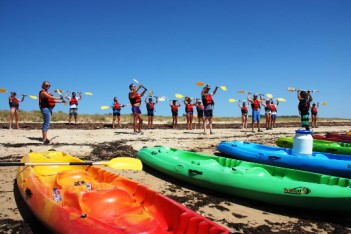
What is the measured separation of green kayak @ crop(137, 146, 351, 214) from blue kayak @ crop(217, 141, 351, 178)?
1.12 meters

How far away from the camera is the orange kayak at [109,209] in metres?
2.76

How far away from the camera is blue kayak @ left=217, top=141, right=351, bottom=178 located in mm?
5453

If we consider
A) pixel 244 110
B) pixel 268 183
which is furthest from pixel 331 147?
pixel 244 110

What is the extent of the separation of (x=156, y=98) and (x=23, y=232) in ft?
44.4

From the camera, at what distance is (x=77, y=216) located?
2.88 m

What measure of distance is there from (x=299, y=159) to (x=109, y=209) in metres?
4.12

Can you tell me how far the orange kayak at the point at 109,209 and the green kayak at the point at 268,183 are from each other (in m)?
1.44

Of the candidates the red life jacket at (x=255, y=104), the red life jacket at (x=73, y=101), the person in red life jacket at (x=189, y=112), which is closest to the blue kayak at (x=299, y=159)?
the red life jacket at (x=255, y=104)

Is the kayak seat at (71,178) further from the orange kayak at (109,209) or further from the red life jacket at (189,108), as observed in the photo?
the red life jacket at (189,108)

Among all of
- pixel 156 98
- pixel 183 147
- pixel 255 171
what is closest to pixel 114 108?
pixel 156 98

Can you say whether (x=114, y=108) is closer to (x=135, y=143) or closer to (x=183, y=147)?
(x=135, y=143)

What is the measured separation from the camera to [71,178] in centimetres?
445

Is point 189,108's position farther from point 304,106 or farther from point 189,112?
point 304,106

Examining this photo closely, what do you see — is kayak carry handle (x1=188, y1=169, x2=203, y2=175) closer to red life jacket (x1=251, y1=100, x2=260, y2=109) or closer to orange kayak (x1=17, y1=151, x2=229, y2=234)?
orange kayak (x1=17, y1=151, x2=229, y2=234)
